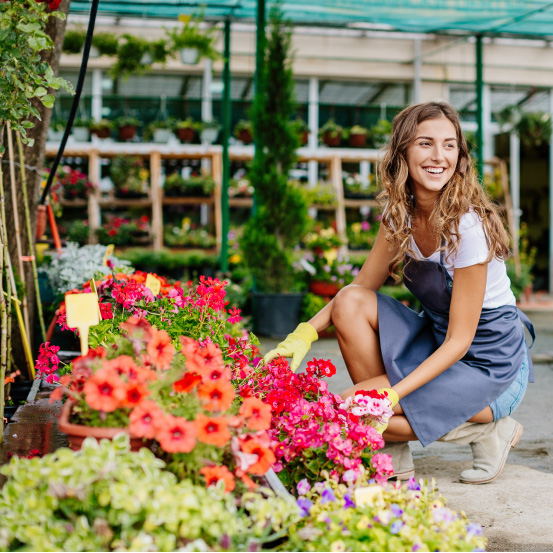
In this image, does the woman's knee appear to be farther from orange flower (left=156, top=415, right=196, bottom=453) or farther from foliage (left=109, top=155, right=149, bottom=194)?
foliage (left=109, top=155, right=149, bottom=194)

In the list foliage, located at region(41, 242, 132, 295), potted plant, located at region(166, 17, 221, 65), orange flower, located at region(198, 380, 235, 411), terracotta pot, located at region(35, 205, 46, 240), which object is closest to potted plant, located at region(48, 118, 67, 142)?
potted plant, located at region(166, 17, 221, 65)

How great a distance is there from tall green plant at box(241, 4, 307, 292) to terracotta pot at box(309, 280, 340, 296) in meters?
0.33

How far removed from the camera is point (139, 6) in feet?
20.6

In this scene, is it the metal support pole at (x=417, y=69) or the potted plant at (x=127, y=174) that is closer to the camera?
the potted plant at (x=127, y=174)

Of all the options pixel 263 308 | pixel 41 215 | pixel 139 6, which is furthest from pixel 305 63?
pixel 41 215

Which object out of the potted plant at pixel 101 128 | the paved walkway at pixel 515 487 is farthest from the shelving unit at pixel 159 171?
the paved walkway at pixel 515 487

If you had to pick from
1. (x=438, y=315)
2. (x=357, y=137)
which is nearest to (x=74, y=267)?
(x=438, y=315)

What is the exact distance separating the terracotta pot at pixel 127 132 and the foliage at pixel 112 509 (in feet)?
25.6

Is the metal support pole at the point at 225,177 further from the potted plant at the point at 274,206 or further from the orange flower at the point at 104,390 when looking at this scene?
the orange flower at the point at 104,390

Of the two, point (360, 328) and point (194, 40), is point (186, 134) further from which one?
point (360, 328)

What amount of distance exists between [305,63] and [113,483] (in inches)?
389

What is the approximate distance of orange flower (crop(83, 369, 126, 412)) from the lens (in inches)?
47.8

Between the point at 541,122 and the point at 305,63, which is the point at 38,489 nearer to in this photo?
the point at 541,122

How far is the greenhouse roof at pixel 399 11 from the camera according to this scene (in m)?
5.39
